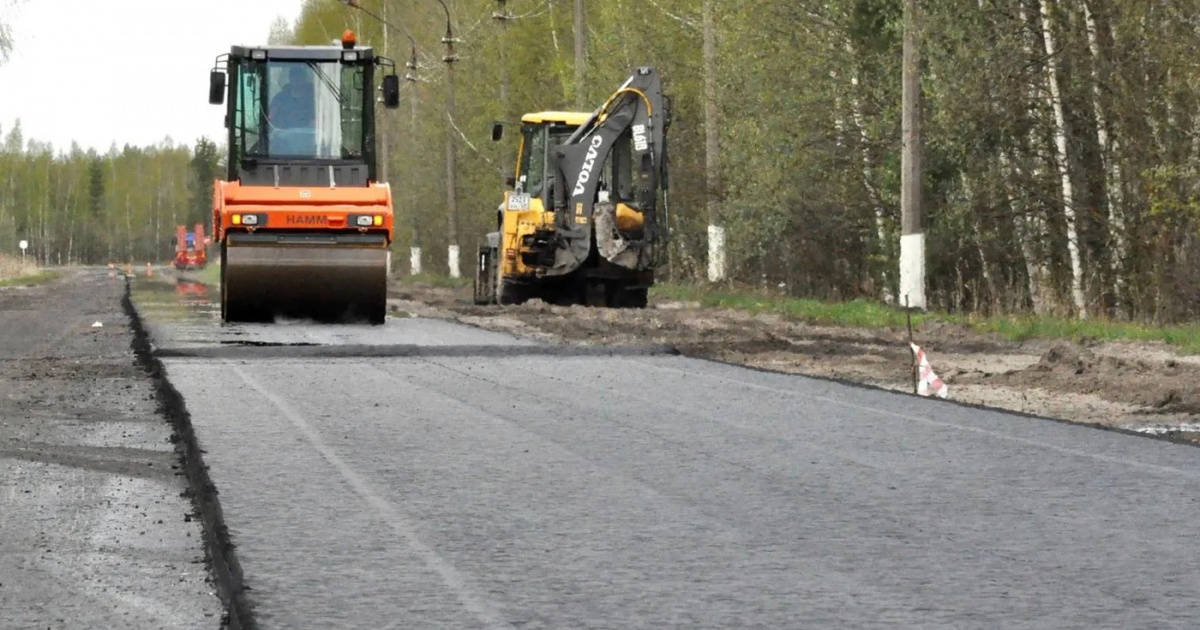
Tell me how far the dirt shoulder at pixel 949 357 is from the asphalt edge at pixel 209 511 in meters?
6.07

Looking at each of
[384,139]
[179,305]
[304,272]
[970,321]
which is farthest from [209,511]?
[384,139]

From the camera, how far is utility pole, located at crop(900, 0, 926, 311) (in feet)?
87.6

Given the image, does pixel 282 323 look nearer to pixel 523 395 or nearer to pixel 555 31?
pixel 523 395

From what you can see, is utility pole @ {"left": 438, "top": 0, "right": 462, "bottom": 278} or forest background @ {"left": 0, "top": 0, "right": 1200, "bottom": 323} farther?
utility pole @ {"left": 438, "top": 0, "right": 462, "bottom": 278}

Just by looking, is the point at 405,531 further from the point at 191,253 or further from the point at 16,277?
the point at 191,253

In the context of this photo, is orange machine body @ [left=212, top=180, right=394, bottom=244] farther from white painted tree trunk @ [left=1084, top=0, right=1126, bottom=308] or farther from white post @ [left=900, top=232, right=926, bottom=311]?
white painted tree trunk @ [left=1084, top=0, right=1126, bottom=308]

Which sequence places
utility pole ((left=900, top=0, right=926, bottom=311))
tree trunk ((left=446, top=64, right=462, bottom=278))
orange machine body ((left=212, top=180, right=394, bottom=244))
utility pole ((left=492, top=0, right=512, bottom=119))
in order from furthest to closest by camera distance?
tree trunk ((left=446, top=64, right=462, bottom=278)) → utility pole ((left=492, top=0, right=512, bottom=119)) → utility pole ((left=900, top=0, right=926, bottom=311)) → orange machine body ((left=212, top=180, right=394, bottom=244))

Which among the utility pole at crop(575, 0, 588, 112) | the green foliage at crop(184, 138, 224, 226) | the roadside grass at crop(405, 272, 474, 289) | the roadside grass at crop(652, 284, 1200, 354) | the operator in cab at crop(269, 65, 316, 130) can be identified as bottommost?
the roadside grass at crop(652, 284, 1200, 354)

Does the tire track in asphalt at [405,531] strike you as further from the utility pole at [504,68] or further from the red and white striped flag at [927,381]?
the utility pole at [504,68]

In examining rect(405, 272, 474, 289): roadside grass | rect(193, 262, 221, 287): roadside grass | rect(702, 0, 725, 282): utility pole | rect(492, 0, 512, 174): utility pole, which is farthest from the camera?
rect(492, 0, 512, 174): utility pole

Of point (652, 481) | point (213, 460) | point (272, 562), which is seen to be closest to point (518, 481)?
point (652, 481)

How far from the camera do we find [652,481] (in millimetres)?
9258

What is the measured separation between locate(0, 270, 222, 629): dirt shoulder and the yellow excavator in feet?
41.0

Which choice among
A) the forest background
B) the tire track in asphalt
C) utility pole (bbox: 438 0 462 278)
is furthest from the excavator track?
utility pole (bbox: 438 0 462 278)
